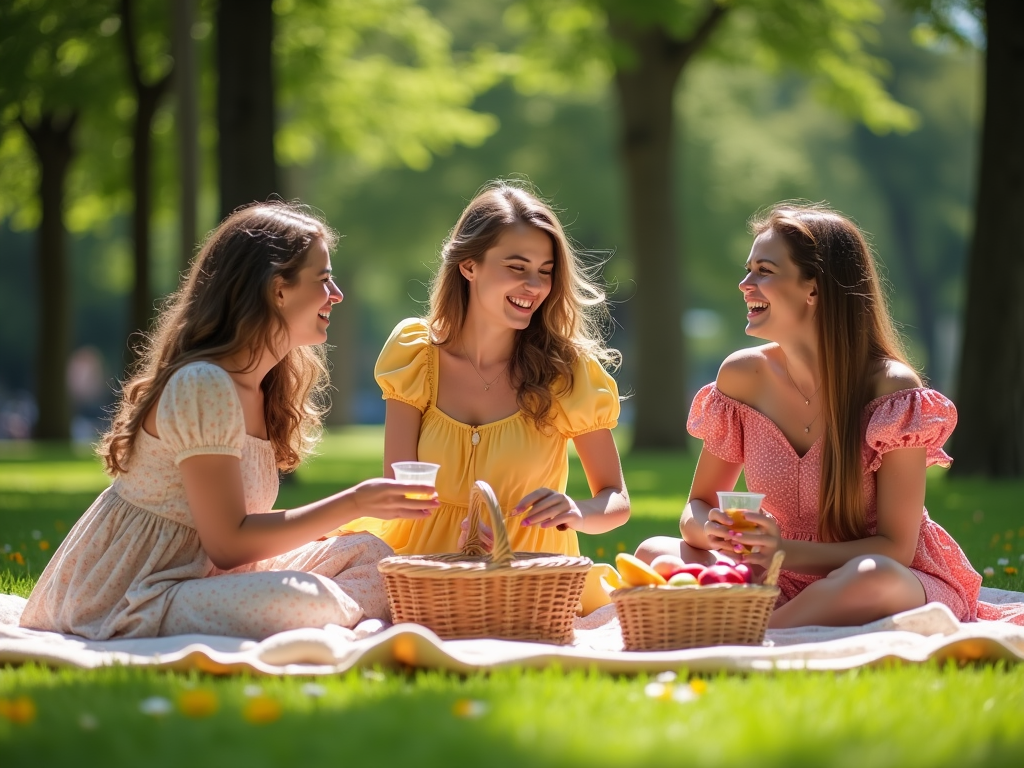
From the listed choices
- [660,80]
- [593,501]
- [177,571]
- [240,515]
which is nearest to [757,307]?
[593,501]

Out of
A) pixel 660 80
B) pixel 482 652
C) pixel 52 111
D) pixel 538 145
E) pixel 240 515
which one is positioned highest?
pixel 538 145

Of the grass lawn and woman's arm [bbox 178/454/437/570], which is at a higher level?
woman's arm [bbox 178/454/437/570]

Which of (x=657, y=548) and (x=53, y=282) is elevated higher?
(x=53, y=282)

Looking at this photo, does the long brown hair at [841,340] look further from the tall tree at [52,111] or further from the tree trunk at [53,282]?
the tree trunk at [53,282]

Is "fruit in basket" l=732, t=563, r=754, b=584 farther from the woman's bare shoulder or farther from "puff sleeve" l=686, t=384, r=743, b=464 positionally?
the woman's bare shoulder

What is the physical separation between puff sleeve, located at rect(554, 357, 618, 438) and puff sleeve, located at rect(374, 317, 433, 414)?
21.7 inches

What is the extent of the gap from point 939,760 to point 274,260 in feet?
9.24

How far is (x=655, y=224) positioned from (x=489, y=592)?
48.7 ft

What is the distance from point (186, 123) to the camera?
12.5 meters

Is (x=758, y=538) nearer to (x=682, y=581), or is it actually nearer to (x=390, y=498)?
(x=682, y=581)

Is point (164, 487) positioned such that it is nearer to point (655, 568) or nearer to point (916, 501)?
point (655, 568)

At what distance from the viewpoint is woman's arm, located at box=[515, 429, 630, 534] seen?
437 cm

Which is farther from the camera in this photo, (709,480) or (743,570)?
(709,480)

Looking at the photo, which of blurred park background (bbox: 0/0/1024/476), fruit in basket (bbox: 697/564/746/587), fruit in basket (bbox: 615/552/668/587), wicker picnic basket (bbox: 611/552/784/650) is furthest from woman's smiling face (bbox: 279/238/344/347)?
blurred park background (bbox: 0/0/1024/476)
